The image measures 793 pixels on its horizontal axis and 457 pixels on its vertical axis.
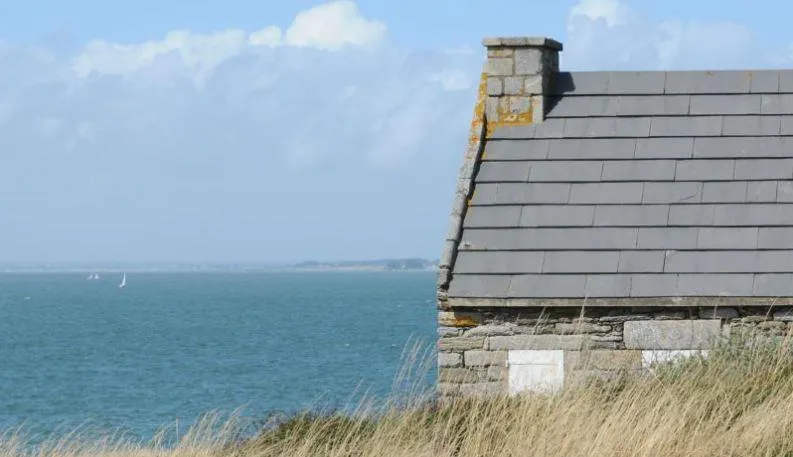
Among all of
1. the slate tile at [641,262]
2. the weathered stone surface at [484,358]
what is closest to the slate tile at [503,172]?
the slate tile at [641,262]

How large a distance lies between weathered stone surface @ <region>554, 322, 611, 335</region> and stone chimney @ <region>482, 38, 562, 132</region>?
2.62 metres

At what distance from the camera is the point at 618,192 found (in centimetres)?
1262

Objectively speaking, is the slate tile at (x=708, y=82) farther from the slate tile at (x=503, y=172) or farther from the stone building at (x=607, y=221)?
the slate tile at (x=503, y=172)

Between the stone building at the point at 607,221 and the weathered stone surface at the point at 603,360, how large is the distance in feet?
0.04

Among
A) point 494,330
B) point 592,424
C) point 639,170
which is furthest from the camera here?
point 639,170

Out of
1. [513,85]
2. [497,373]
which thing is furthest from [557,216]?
[497,373]

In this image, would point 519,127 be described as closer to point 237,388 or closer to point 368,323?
point 237,388

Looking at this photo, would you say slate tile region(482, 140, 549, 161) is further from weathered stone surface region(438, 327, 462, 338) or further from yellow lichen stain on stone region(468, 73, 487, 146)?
weathered stone surface region(438, 327, 462, 338)

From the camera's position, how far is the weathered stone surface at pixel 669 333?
37.3 ft

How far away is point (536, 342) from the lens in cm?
1155

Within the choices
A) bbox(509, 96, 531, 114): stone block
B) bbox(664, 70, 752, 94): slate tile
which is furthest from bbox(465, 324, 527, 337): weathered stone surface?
bbox(664, 70, 752, 94): slate tile

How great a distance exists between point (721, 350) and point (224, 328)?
56574 millimetres

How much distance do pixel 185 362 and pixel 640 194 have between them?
114 ft

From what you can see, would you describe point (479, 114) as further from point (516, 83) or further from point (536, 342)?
point (536, 342)
